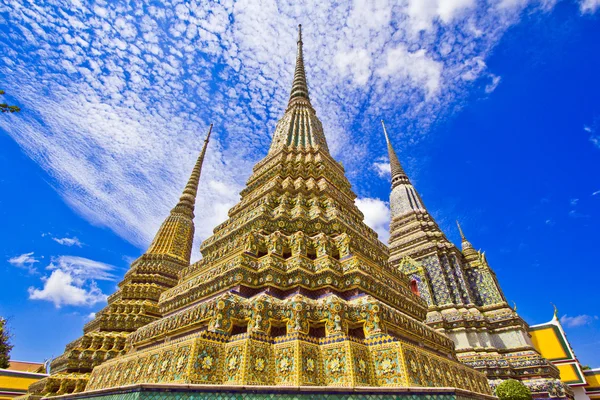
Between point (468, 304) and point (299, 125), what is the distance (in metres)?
11.3

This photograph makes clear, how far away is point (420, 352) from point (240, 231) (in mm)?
4102

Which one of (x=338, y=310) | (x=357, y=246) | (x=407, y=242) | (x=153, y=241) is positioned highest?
(x=407, y=242)

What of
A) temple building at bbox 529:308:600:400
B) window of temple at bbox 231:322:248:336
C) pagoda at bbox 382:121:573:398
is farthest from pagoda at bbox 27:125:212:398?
temple building at bbox 529:308:600:400

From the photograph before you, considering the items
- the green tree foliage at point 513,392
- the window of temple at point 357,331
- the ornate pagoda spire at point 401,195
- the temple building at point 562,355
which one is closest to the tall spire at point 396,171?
the ornate pagoda spire at point 401,195

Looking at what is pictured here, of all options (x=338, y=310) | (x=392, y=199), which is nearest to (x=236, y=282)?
(x=338, y=310)

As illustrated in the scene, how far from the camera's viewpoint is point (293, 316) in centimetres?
441

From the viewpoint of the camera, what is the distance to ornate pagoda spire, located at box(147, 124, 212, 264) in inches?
500

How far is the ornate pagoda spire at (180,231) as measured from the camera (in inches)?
500

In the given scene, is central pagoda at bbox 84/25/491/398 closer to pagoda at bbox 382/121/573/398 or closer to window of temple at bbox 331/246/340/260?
window of temple at bbox 331/246/340/260

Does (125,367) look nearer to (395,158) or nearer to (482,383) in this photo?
(482,383)

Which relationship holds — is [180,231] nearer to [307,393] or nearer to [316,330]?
[316,330]

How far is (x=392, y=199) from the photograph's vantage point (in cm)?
2195

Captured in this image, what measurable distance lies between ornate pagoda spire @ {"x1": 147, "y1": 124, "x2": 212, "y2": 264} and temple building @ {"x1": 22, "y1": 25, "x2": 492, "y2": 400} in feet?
13.2

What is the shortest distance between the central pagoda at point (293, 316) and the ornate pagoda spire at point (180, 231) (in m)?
5.87
